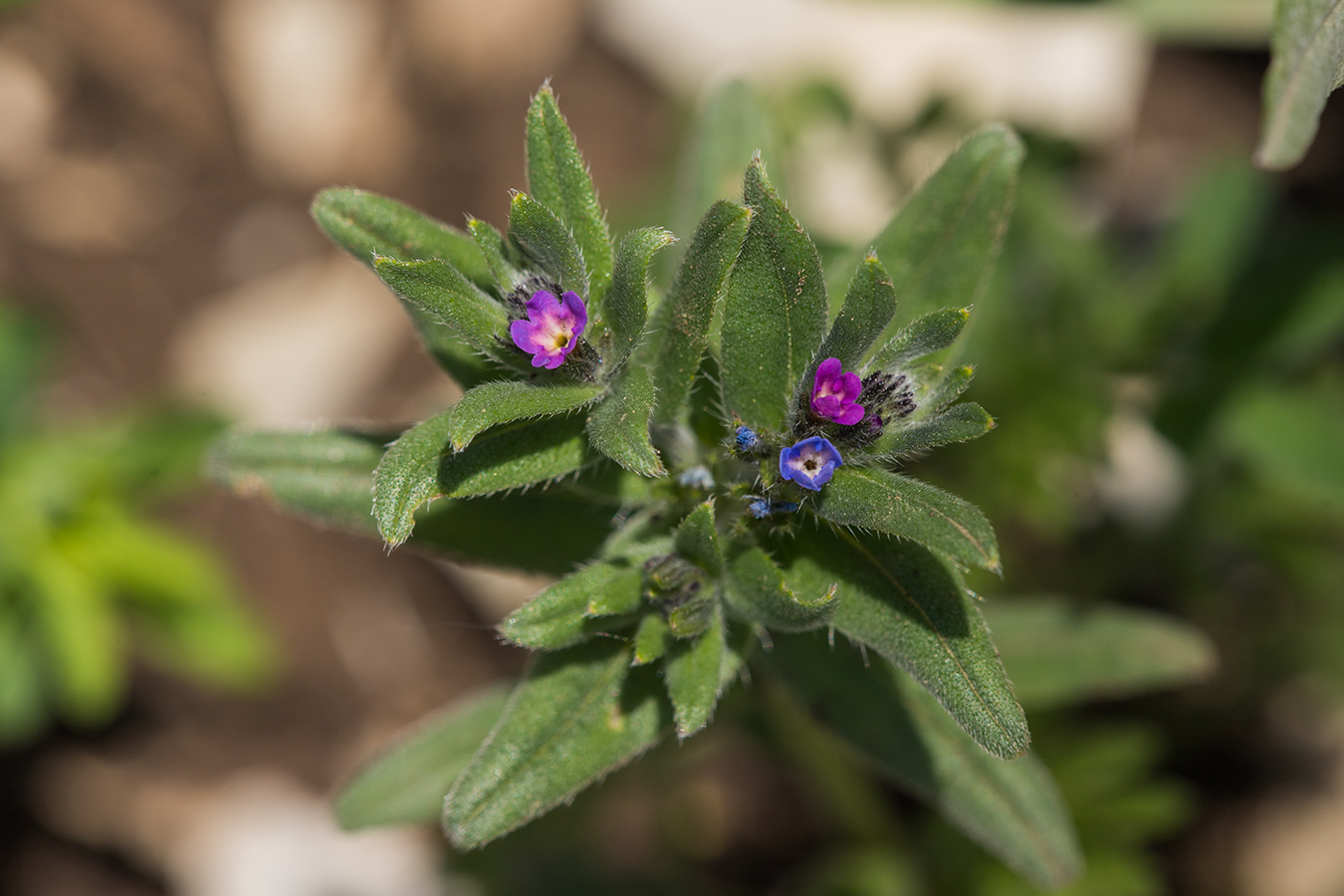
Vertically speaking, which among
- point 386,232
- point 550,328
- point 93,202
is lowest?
point 93,202

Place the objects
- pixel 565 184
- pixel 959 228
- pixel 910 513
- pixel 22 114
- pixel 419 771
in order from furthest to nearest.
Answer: pixel 22 114 < pixel 419 771 < pixel 959 228 < pixel 565 184 < pixel 910 513

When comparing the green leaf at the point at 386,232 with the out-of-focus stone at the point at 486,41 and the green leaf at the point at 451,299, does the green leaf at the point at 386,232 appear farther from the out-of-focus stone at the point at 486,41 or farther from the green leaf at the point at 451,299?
the out-of-focus stone at the point at 486,41

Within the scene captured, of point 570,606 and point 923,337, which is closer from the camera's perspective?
point 923,337

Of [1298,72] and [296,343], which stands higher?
[1298,72]

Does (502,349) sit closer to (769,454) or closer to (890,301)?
(769,454)

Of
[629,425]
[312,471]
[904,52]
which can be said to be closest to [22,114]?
[312,471]

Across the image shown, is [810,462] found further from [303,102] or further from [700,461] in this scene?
[303,102]
